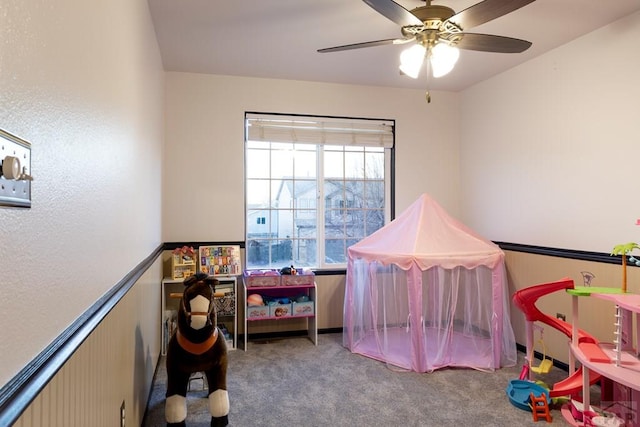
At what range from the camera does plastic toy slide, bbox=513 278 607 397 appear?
95.5 inches

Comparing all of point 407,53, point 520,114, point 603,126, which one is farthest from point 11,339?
point 520,114

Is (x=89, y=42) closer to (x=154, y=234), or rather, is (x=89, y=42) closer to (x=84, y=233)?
(x=84, y=233)

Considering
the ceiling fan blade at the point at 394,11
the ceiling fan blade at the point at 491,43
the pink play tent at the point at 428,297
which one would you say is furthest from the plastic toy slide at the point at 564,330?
the ceiling fan blade at the point at 394,11

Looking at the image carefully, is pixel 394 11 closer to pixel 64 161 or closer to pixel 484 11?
pixel 484 11

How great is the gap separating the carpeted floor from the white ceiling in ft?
8.46

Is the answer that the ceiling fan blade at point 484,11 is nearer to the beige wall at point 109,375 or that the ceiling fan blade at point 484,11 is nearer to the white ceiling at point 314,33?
the white ceiling at point 314,33

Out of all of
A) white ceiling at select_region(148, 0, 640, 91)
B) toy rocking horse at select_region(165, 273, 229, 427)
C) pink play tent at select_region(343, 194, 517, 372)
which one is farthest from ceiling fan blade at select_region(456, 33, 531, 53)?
toy rocking horse at select_region(165, 273, 229, 427)

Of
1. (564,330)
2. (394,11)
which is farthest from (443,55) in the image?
(564,330)

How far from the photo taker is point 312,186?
423cm

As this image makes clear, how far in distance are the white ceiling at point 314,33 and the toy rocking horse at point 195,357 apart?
1.84 metres

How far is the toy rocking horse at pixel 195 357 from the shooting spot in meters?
2.21

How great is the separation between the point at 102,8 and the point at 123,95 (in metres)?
0.46

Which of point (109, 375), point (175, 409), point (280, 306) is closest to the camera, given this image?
point (109, 375)

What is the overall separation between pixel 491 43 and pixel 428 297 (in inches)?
79.8
